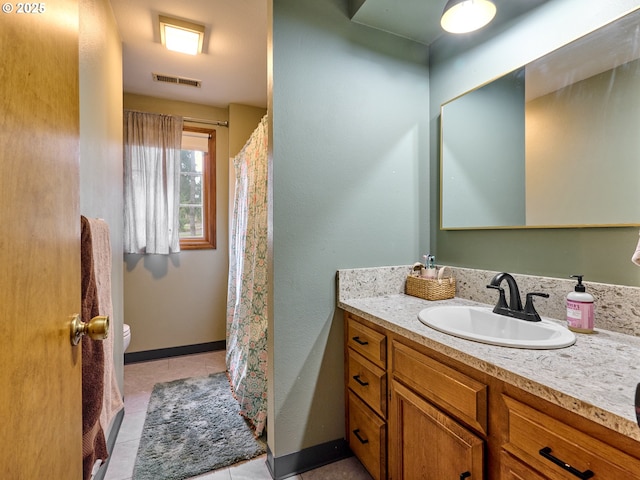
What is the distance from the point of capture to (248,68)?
2.48m

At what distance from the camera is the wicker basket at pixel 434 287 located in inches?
61.7

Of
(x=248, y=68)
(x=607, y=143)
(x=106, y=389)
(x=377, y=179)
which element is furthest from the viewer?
(x=248, y=68)

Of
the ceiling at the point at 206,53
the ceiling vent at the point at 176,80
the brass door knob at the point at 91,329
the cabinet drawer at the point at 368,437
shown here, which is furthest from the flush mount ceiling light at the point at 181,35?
the cabinet drawer at the point at 368,437

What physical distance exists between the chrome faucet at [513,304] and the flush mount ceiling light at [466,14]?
1123mm

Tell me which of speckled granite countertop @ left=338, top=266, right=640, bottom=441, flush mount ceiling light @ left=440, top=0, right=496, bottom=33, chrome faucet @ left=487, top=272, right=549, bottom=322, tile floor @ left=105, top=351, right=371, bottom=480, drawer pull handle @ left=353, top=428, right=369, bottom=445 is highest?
flush mount ceiling light @ left=440, top=0, right=496, bottom=33

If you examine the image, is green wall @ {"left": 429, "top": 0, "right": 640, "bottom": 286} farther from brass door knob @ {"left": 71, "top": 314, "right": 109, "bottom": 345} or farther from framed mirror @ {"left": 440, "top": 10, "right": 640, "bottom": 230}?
brass door knob @ {"left": 71, "top": 314, "right": 109, "bottom": 345}

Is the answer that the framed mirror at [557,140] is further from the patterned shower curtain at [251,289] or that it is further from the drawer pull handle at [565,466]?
the patterned shower curtain at [251,289]

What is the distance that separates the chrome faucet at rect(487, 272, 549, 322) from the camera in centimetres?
118

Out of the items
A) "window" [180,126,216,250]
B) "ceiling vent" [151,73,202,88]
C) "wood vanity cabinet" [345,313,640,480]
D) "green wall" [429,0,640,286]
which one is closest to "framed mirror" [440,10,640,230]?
"green wall" [429,0,640,286]

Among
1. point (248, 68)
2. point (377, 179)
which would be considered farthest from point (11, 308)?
point (248, 68)

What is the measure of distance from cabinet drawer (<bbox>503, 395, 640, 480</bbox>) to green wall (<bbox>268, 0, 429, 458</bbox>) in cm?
95

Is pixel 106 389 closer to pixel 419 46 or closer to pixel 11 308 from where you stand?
pixel 11 308

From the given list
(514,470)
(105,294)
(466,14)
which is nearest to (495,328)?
(514,470)

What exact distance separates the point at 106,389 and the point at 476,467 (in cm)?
143
